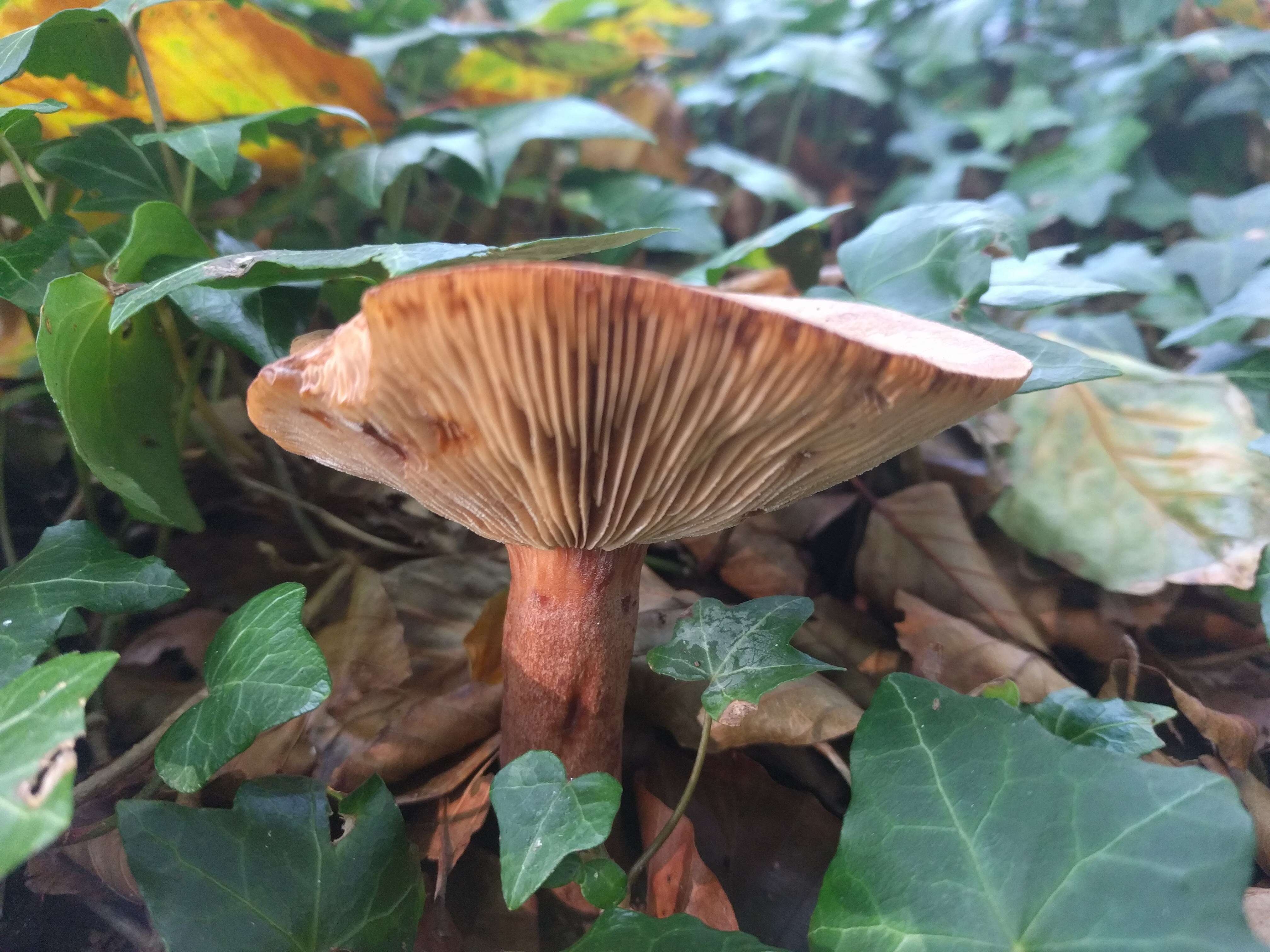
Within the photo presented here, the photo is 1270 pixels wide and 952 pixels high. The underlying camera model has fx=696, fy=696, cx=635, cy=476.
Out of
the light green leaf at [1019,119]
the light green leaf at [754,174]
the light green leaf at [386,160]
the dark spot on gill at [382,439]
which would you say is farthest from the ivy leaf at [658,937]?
the light green leaf at [1019,119]

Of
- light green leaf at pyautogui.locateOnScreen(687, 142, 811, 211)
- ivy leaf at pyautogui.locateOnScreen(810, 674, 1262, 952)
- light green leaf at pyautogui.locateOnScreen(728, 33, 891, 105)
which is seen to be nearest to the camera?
ivy leaf at pyautogui.locateOnScreen(810, 674, 1262, 952)

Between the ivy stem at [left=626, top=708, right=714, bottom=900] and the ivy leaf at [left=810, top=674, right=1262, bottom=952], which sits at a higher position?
the ivy leaf at [left=810, top=674, right=1262, bottom=952]

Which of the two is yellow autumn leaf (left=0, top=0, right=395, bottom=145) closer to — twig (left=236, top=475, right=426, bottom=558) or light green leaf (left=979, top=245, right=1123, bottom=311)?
twig (left=236, top=475, right=426, bottom=558)

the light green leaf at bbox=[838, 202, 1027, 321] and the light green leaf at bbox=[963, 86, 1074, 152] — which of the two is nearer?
the light green leaf at bbox=[838, 202, 1027, 321]

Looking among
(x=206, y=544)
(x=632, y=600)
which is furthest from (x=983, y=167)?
(x=206, y=544)

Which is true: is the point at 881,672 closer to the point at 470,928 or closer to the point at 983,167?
the point at 470,928

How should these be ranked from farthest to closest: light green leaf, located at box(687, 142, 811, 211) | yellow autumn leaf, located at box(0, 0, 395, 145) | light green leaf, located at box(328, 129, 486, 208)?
light green leaf, located at box(687, 142, 811, 211), light green leaf, located at box(328, 129, 486, 208), yellow autumn leaf, located at box(0, 0, 395, 145)

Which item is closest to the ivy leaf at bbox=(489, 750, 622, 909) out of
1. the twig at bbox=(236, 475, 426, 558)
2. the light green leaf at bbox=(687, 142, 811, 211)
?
the twig at bbox=(236, 475, 426, 558)
